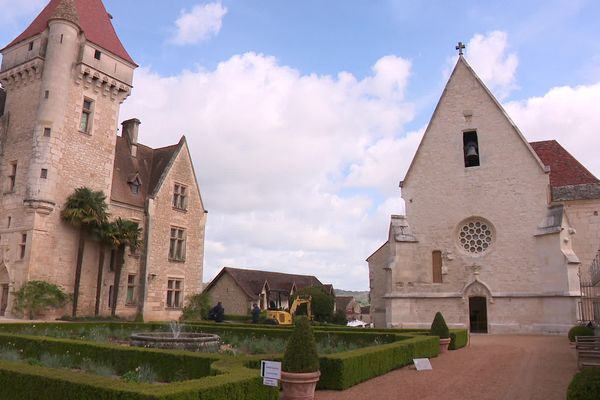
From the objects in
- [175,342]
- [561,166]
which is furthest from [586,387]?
[561,166]

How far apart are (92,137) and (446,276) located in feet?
70.1

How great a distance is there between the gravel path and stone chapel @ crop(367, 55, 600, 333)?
958 centimetres

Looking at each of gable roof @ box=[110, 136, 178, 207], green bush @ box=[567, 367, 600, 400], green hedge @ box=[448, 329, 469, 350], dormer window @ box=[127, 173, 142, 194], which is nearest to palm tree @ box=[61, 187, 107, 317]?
gable roof @ box=[110, 136, 178, 207]

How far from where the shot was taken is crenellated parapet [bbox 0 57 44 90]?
2545 centimetres

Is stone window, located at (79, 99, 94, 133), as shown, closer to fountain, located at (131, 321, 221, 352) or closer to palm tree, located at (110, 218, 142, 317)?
palm tree, located at (110, 218, 142, 317)

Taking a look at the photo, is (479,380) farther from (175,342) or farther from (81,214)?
(81,214)

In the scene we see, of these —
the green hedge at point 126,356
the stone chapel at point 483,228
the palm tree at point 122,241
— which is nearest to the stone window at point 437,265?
the stone chapel at point 483,228

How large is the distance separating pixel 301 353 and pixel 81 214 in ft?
64.8

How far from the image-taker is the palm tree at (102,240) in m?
25.2

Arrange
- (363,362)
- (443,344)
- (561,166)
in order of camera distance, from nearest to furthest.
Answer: (363,362) → (443,344) → (561,166)

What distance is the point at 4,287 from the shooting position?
78.5 ft

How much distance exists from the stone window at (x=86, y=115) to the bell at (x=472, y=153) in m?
21.7

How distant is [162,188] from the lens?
101 ft

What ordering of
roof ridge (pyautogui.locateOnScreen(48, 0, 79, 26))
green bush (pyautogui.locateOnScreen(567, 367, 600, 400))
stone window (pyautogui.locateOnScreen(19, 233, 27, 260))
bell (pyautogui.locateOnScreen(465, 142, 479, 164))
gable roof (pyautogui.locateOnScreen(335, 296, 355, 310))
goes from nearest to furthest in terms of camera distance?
green bush (pyautogui.locateOnScreen(567, 367, 600, 400)) < stone window (pyautogui.locateOnScreen(19, 233, 27, 260)) < roof ridge (pyautogui.locateOnScreen(48, 0, 79, 26)) < bell (pyautogui.locateOnScreen(465, 142, 479, 164)) < gable roof (pyautogui.locateOnScreen(335, 296, 355, 310))
